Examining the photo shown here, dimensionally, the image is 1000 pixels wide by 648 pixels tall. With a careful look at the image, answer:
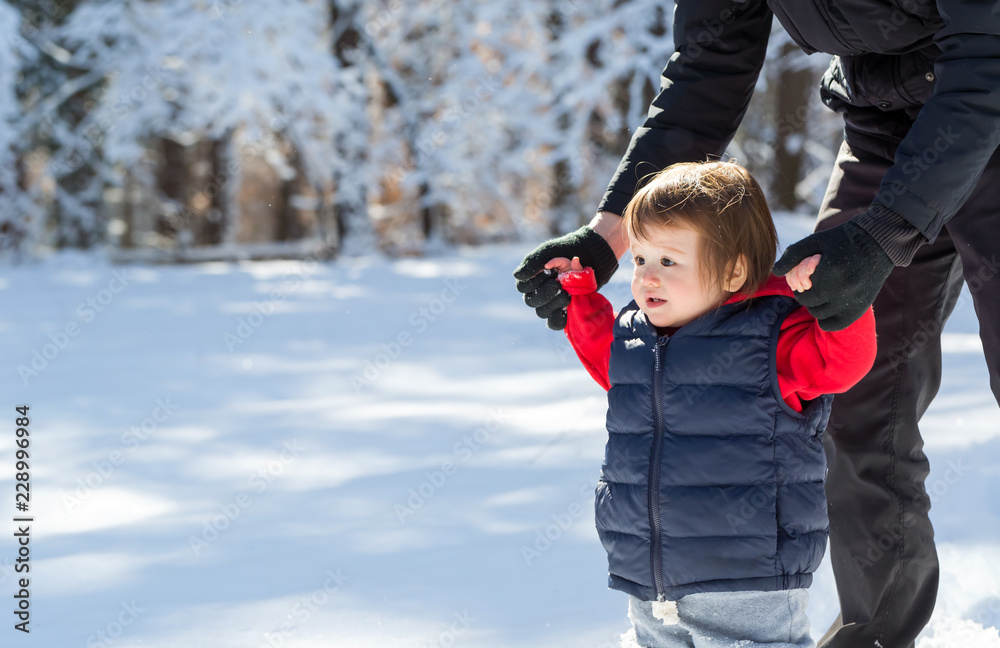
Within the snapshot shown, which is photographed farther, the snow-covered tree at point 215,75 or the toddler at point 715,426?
the snow-covered tree at point 215,75

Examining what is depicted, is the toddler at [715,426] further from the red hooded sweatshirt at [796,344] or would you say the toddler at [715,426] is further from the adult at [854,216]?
the adult at [854,216]

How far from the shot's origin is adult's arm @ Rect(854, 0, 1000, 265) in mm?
1455

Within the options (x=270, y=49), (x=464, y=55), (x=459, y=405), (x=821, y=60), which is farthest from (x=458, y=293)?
(x=464, y=55)

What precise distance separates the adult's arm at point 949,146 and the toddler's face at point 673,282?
0.30 meters

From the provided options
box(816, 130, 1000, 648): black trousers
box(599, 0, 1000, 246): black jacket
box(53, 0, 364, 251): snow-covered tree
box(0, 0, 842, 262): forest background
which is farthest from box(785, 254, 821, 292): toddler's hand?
box(53, 0, 364, 251): snow-covered tree

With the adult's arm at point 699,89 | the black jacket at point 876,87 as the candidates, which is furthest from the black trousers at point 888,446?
the adult's arm at point 699,89

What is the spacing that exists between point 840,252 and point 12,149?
43.0 feet

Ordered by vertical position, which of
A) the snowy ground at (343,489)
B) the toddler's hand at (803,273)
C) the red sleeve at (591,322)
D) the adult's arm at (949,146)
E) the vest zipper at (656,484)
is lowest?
the snowy ground at (343,489)

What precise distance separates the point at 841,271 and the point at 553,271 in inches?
23.7

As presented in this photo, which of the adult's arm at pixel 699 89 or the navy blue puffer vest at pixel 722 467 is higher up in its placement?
the adult's arm at pixel 699 89

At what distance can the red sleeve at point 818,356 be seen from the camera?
150 centimetres

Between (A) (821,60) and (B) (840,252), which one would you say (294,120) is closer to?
(A) (821,60)

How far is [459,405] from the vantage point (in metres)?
4.60

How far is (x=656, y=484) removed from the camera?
1.62 metres
